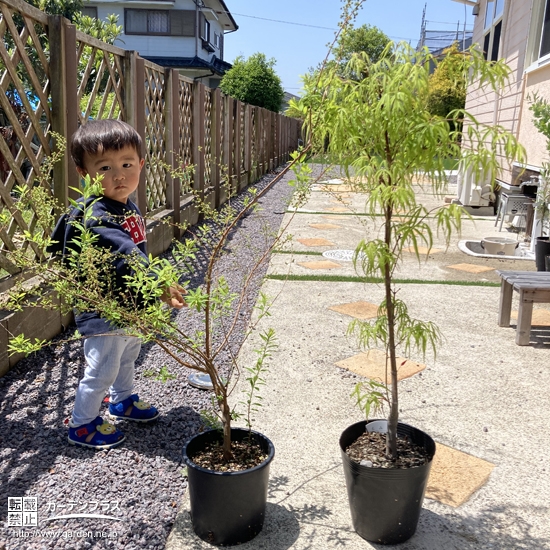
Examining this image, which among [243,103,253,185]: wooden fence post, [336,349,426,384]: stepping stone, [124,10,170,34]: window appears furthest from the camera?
[124,10,170,34]: window

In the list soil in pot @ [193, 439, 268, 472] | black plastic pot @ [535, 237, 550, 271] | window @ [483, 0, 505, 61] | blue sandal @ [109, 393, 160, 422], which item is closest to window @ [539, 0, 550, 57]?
window @ [483, 0, 505, 61]

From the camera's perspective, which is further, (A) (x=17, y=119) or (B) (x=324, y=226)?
(B) (x=324, y=226)

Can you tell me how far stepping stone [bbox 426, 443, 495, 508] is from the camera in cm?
223

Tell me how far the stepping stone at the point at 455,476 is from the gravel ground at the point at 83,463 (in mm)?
1030

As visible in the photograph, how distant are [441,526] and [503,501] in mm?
323

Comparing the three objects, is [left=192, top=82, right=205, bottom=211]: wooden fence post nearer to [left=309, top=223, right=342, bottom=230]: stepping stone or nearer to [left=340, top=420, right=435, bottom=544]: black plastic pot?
[left=309, top=223, right=342, bottom=230]: stepping stone

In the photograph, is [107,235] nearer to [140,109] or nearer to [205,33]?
[140,109]

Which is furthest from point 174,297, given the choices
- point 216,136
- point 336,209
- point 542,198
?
point 336,209

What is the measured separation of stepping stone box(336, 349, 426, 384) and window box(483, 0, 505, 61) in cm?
884

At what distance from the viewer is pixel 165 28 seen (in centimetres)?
2817

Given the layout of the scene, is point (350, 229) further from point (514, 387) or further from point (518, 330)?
point (514, 387)

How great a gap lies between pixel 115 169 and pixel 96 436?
46.7 inches

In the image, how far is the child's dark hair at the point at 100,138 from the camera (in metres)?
2.40

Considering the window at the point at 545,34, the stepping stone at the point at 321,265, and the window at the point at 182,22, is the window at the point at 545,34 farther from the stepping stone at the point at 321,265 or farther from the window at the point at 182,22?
the window at the point at 182,22
